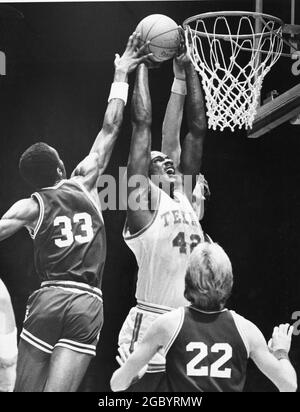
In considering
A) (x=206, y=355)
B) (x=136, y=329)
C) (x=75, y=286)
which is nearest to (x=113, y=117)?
(x=75, y=286)

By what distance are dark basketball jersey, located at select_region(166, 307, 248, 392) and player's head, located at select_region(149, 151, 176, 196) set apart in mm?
1181

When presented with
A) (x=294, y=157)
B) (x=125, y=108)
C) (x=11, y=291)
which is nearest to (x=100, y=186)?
(x=125, y=108)

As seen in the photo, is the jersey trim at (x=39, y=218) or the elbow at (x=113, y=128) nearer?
the jersey trim at (x=39, y=218)

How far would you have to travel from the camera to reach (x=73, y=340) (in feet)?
17.1

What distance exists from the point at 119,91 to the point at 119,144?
0.38 metres

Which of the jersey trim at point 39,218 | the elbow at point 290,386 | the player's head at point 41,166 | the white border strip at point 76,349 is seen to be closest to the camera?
the elbow at point 290,386

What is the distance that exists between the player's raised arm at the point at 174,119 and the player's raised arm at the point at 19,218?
973 millimetres

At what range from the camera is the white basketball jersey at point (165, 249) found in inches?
209

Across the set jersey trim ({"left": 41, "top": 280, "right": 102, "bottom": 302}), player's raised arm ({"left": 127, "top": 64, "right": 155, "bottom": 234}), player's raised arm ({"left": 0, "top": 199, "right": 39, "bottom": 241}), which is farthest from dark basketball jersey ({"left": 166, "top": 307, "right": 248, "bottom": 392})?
player's raised arm ({"left": 0, "top": 199, "right": 39, "bottom": 241})

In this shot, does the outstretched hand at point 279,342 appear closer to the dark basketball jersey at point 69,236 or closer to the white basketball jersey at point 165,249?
the white basketball jersey at point 165,249

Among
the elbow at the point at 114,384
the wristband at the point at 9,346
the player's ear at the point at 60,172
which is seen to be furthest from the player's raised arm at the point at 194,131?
the wristband at the point at 9,346

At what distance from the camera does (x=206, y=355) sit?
466cm
